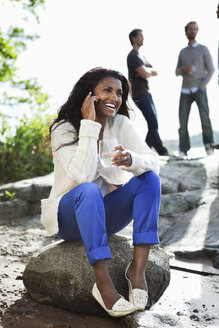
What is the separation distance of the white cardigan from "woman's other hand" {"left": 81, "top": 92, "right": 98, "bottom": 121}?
0.26 ft

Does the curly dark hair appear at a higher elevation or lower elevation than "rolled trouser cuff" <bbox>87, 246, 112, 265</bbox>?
higher

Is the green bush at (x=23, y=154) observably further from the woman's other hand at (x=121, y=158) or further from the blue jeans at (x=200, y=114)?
the woman's other hand at (x=121, y=158)

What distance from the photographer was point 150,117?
728 cm

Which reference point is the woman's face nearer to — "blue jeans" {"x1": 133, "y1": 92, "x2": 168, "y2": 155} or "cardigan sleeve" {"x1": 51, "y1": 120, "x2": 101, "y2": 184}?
"cardigan sleeve" {"x1": 51, "y1": 120, "x2": 101, "y2": 184}

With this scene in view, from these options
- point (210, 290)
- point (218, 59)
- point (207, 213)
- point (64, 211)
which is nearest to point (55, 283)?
point (64, 211)

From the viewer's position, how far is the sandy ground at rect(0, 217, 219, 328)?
2582 millimetres

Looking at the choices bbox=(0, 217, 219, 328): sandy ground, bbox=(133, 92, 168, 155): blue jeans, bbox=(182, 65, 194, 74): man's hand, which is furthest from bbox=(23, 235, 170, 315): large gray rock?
bbox=(182, 65, 194, 74): man's hand

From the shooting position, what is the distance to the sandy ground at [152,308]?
2.58 metres

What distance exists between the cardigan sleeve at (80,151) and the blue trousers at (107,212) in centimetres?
14

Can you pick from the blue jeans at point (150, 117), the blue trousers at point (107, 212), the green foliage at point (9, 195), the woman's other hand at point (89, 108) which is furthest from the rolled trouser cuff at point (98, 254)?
the blue jeans at point (150, 117)

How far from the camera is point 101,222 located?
2.55 m

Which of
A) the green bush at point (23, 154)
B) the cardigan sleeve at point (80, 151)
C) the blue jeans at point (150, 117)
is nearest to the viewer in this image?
the cardigan sleeve at point (80, 151)

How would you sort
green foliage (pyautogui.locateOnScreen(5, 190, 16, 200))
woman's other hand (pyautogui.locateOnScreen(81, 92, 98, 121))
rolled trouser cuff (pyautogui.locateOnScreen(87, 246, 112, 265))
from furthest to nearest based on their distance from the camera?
green foliage (pyautogui.locateOnScreen(5, 190, 16, 200))
woman's other hand (pyautogui.locateOnScreen(81, 92, 98, 121))
rolled trouser cuff (pyautogui.locateOnScreen(87, 246, 112, 265))

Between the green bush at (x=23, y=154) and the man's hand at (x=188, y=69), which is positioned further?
the green bush at (x=23, y=154)
